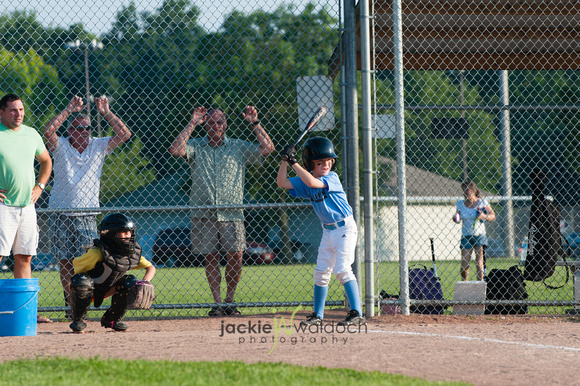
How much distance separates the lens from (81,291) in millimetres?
5105

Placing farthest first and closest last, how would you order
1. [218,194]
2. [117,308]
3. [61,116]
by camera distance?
[218,194] → [61,116] → [117,308]

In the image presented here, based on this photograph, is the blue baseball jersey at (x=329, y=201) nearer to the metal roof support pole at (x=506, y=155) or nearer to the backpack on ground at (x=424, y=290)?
the backpack on ground at (x=424, y=290)

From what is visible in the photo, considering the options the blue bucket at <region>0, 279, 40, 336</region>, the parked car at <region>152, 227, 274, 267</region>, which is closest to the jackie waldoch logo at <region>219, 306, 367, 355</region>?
the blue bucket at <region>0, 279, 40, 336</region>

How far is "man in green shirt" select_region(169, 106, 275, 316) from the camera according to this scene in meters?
6.27

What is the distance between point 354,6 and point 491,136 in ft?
131

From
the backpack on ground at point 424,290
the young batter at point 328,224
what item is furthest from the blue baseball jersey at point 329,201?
the backpack on ground at point 424,290

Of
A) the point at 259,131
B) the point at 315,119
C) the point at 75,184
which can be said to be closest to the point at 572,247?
the point at 259,131

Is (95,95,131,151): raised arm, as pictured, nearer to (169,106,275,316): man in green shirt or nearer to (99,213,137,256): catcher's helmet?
(169,106,275,316): man in green shirt

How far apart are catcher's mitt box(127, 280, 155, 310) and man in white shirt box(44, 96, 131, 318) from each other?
1153 millimetres

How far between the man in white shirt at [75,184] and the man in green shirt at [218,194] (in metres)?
Result: 0.77

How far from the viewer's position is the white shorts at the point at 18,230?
519cm

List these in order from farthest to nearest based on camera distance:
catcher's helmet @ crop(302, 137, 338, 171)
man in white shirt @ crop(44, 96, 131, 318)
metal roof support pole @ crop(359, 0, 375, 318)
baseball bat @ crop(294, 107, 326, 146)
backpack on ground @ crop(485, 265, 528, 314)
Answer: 1. backpack on ground @ crop(485, 265, 528, 314)
2. man in white shirt @ crop(44, 96, 131, 318)
3. metal roof support pole @ crop(359, 0, 375, 318)
4. baseball bat @ crop(294, 107, 326, 146)
5. catcher's helmet @ crop(302, 137, 338, 171)

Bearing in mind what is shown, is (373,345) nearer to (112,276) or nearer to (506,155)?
A: (112,276)

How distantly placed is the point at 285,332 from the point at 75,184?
2.63m
